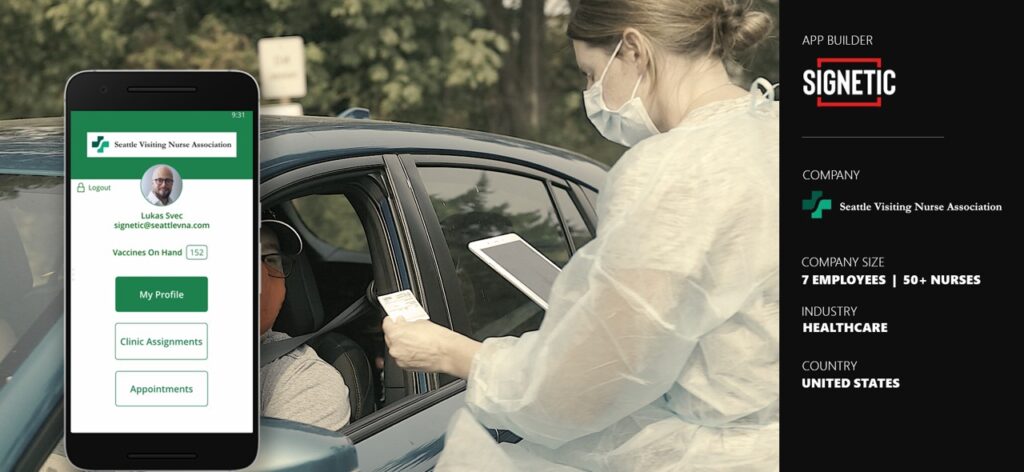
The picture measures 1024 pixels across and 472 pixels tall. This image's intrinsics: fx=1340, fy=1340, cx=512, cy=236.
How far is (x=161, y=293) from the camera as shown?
2.04 m

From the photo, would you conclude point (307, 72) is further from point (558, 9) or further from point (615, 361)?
point (615, 361)

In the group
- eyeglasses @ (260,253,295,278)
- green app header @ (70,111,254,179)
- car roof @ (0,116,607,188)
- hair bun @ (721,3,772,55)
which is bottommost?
eyeglasses @ (260,253,295,278)

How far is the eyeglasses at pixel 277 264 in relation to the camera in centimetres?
298

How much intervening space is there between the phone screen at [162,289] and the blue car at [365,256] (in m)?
0.09

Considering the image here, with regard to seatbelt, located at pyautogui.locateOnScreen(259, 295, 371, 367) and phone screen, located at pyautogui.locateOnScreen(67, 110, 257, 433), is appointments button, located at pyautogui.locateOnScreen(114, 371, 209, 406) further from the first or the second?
seatbelt, located at pyautogui.locateOnScreen(259, 295, 371, 367)

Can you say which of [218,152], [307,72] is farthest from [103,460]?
[307,72]

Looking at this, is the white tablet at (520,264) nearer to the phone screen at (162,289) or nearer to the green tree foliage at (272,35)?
the phone screen at (162,289)

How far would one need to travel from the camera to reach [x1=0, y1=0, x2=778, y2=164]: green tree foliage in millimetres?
13258

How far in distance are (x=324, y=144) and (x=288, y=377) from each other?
493 millimetres

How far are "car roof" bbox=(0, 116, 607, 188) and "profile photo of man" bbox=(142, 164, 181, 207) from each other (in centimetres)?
42
